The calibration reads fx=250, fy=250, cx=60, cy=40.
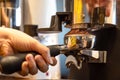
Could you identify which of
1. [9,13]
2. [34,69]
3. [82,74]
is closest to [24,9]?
[9,13]

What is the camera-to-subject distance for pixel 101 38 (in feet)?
1.89

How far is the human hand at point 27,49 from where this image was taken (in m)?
0.46

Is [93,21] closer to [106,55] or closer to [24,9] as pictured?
[106,55]

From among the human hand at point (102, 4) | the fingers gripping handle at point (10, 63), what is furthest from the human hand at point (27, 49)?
the human hand at point (102, 4)

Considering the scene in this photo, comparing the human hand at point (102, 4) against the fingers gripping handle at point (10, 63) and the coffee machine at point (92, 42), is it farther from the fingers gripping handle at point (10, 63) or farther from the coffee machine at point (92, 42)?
the fingers gripping handle at point (10, 63)

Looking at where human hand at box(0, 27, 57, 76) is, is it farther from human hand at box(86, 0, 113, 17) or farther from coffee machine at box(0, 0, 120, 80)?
human hand at box(86, 0, 113, 17)

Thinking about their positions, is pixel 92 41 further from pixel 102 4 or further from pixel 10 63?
pixel 10 63

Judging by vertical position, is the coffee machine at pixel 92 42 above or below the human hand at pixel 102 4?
below

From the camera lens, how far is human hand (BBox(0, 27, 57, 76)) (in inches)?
18.3

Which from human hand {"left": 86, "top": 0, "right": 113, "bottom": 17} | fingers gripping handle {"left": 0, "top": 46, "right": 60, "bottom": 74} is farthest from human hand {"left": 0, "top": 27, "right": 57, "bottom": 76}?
human hand {"left": 86, "top": 0, "right": 113, "bottom": 17}

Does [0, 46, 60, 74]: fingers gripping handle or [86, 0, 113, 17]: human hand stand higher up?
[86, 0, 113, 17]: human hand

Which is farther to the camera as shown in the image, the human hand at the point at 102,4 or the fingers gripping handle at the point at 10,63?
the human hand at the point at 102,4

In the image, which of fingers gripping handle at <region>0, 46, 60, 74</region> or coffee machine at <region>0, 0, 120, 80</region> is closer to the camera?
fingers gripping handle at <region>0, 46, 60, 74</region>

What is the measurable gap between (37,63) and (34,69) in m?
0.01
